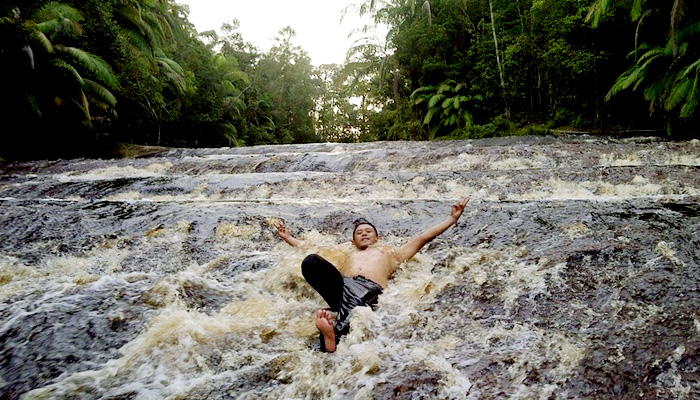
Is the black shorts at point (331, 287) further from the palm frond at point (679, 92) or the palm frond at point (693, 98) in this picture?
the palm frond at point (679, 92)

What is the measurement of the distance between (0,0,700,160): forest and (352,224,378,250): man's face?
956 cm

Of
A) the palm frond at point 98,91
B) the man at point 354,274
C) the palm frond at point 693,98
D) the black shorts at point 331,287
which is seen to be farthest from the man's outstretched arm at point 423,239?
the palm frond at point 98,91

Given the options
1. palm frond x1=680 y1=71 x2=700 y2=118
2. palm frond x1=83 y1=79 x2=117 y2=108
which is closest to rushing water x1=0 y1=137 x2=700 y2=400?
palm frond x1=680 y1=71 x2=700 y2=118

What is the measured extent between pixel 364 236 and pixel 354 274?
1.80ft

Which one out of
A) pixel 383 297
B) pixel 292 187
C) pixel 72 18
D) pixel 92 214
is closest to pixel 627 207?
pixel 383 297

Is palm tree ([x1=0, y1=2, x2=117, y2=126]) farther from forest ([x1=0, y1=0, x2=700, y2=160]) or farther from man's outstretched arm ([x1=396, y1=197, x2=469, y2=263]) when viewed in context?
man's outstretched arm ([x1=396, y1=197, x2=469, y2=263])

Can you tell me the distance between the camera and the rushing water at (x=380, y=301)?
2227 mm

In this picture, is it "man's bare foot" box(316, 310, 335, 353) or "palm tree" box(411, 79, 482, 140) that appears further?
"palm tree" box(411, 79, 482, 140)

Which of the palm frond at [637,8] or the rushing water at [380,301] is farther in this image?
the palm frond at [637,8]

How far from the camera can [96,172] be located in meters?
8.77

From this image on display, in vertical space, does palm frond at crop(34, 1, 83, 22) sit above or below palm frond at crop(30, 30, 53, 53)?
above

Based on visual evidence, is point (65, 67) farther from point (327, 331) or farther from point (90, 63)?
point (327, 331)

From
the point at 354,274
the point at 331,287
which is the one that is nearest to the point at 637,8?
the point at 354,274

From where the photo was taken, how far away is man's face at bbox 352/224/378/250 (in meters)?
3.88
